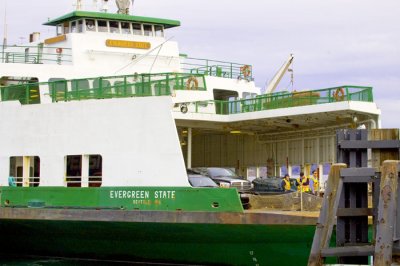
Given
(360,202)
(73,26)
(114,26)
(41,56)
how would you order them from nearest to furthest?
(360,202) → (41,56) → (114,26) → (73,26)

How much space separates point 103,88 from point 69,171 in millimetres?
2327

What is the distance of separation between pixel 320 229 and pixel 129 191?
7.04 m

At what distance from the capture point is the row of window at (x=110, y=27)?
2423 cm

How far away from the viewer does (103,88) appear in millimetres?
18641

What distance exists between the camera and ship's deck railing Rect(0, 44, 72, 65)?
890 inches

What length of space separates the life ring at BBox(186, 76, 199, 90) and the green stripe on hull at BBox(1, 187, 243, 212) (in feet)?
11.9

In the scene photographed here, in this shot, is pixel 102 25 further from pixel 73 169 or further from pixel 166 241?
pixel 166 241

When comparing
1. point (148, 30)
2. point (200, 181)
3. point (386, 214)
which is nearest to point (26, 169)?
point (200, 181)

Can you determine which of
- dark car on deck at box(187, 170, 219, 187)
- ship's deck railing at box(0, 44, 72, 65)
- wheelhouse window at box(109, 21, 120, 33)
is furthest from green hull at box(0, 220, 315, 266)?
wheelhouse window at box(109, 21, 120, 33)

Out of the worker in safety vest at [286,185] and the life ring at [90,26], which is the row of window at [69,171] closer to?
the worker in safety vest at [286,185]

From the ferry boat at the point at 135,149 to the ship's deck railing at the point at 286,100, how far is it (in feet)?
0.10

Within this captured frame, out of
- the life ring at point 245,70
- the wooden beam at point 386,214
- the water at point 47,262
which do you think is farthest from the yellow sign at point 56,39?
the wooden beam at point 386,214

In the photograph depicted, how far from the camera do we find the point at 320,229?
11.2 metres

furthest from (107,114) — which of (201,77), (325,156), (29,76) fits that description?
(325,156)
